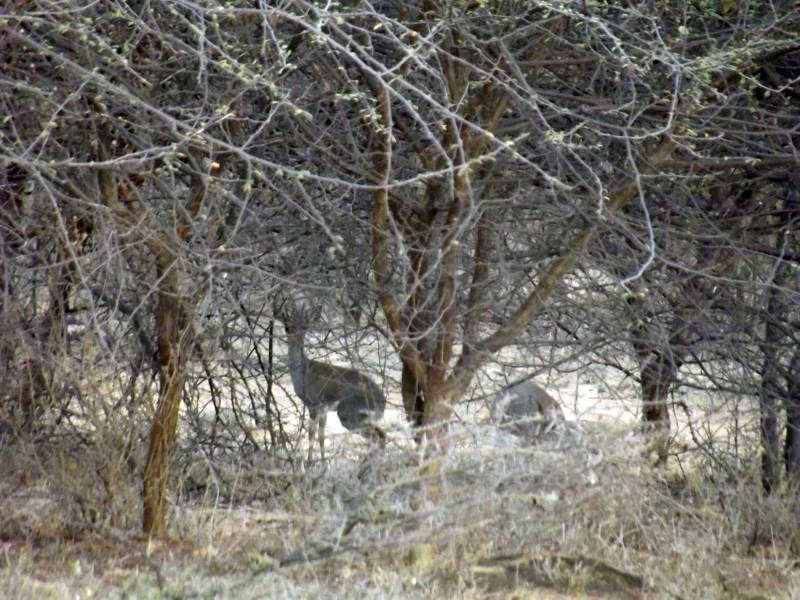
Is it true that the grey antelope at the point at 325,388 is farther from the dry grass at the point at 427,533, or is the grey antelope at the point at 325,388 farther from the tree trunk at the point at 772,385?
the tree trunk at the point at 772,385

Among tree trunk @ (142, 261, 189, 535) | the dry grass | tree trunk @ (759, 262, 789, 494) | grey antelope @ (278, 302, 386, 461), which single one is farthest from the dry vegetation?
grey antelope @ (278, 302, 386, 461)

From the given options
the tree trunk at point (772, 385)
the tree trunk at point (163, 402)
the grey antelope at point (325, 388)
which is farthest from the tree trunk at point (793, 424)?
the tree trunk at point (163, 402)

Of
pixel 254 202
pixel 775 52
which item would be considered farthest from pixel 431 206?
pixel 775 52

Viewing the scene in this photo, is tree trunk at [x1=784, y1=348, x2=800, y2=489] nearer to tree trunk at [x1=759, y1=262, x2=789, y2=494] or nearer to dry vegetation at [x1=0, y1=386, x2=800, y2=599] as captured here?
tree trunk at [x1=759, y1=262, x2=789, y2=494]

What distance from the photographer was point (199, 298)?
516 centimetres

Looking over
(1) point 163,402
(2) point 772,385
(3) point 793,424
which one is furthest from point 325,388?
(3) point 793,424

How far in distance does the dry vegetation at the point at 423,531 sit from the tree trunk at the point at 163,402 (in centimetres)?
11

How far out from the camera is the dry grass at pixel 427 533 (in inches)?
178

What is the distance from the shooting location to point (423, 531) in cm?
443

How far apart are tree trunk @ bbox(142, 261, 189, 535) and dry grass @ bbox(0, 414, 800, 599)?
4.4 inches

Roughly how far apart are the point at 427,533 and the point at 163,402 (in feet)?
5.20

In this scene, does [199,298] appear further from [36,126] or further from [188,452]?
[188,452]

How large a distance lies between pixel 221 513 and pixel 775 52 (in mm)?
3681

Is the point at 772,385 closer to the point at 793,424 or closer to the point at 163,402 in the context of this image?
the point at 793,424
